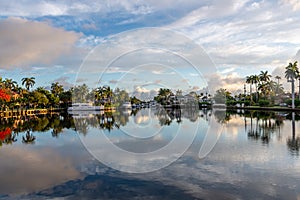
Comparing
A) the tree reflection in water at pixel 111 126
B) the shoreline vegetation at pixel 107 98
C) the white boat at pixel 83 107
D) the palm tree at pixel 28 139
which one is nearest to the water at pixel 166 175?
the tree reflection in water at pixel 111 126

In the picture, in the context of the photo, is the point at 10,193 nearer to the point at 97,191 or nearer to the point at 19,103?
the point at 97,191

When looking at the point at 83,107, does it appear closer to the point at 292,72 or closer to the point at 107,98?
the point at 107,98

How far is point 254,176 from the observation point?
434 inches

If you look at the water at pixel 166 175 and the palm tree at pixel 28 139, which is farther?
the palm tree at pixel 28 139

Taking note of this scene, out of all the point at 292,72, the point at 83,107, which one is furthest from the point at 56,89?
the point at 292,72

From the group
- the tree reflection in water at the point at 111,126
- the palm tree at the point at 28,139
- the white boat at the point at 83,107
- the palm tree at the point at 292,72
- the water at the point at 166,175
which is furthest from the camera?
the white boat at the point at 83,107

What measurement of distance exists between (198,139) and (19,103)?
6279cm

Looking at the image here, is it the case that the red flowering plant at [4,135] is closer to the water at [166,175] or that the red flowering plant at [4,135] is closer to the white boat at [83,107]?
the water at [166,175]

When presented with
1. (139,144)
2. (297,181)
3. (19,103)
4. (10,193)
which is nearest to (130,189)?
(10,193)

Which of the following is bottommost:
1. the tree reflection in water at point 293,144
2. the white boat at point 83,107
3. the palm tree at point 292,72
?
the tree reflection in water at point 293,144

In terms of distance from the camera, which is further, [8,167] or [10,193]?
[8,167]

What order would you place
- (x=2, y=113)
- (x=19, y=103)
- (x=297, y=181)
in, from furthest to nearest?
(x=19, y=103) → (x=2, y=113) → (x=297, y=181)

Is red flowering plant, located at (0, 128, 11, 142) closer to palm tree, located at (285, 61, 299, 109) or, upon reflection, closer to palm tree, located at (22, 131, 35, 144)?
palm tree, located at (22, 131, 35, 144)

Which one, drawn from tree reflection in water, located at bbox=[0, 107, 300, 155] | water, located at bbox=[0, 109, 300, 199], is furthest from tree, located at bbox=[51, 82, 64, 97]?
water, located at bbox=[0, 109, 300, 199]
